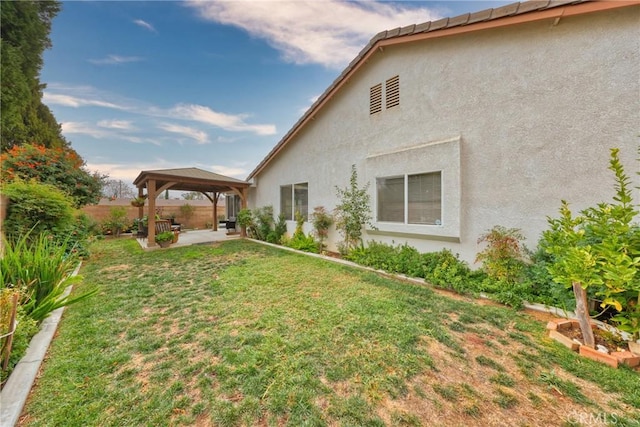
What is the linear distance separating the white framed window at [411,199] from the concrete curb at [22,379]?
23.5 feet

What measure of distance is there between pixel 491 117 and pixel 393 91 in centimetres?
309

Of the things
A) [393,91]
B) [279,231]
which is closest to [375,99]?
[393,91]

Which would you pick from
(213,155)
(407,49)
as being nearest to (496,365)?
(407,49)

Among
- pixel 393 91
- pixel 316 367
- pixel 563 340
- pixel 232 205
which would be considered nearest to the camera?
pixel 316 367

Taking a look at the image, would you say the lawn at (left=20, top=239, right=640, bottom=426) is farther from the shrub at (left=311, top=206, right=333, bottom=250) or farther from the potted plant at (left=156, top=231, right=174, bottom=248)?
the potted plant at (left=156, top=231, right=174, bottom=248)

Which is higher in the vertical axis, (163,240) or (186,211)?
(186,211)

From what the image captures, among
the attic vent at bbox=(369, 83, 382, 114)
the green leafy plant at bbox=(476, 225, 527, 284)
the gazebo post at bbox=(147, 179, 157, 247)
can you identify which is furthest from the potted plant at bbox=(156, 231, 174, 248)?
the green leafy plant at bbox=(476, 225, 527, 284)

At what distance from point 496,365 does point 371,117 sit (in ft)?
24.2

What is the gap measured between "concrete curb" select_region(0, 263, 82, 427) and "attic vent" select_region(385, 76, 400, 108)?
29.3 feet

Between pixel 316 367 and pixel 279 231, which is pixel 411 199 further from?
pixel 279 231

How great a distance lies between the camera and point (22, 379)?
2.43 metres

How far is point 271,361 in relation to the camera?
277 cm

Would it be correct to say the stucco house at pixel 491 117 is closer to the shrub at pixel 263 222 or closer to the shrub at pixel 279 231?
the shrub at pixel 279 231

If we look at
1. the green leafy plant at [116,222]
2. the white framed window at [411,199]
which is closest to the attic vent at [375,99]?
the white framed window at [411,199]
